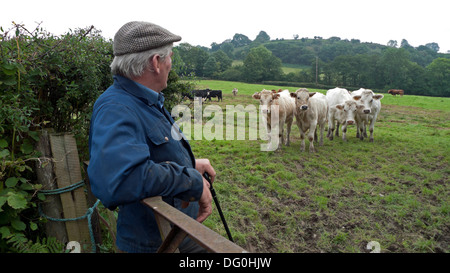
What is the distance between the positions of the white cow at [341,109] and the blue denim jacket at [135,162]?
33.6 feet

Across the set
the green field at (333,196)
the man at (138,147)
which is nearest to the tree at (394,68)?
the green field at (333,196)

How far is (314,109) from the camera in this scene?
9758mm

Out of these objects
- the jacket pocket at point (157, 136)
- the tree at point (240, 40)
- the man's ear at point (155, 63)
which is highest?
the tree at point (240, 40)

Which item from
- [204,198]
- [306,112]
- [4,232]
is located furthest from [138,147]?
[306,112]

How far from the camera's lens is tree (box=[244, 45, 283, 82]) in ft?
225

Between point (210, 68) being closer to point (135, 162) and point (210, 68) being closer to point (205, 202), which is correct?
point (205, 202)

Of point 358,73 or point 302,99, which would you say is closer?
point 302,99

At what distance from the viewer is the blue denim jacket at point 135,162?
54.7 inches

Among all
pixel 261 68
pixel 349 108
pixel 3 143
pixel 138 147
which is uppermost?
pixel 261 68

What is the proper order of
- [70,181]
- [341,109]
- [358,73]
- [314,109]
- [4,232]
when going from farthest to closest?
1. [358,73]
2. [341,109]
3. [314,109]
4. [70,181]
5. [4,232]

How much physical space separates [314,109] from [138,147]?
9.07 m

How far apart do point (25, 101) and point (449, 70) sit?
3371 inches

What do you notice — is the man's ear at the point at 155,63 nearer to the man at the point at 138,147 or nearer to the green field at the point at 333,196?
the man at the point at 138,147

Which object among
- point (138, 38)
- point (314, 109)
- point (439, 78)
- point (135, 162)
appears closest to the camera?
point (135, 162)
